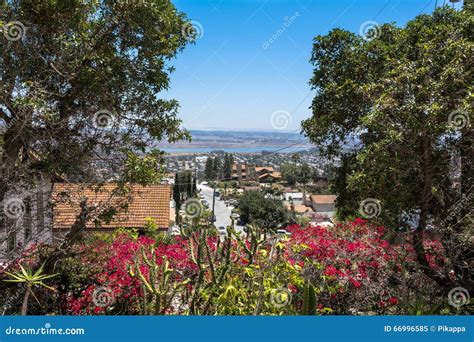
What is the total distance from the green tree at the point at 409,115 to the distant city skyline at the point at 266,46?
32cm

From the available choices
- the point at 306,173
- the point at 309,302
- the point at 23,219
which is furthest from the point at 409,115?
the point at 306,173

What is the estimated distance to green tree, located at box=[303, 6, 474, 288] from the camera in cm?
409

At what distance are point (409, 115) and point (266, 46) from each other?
2535 millimetres

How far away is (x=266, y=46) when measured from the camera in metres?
5.83

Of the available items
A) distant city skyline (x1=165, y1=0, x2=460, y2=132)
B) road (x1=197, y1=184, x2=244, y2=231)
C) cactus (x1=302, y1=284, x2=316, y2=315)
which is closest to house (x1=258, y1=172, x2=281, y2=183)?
road (x1=197, y1=184, x2=244, y2=231)

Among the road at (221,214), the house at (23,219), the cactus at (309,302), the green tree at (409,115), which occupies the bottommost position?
the road at (221,214)

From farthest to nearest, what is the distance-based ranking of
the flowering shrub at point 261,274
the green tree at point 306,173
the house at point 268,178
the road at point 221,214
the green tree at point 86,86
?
1. the house at point 268,178
2. the road at point 221,214
3. the green tree at point 306,173
4. the green tree at point 86,86
5. the flowering shrub at point 261,274

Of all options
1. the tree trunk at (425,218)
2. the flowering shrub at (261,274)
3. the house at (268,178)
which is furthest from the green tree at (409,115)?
the house at (268,178)

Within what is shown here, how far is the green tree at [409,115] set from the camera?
13.4ft

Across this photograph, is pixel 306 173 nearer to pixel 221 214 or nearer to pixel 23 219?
pixel 221 214

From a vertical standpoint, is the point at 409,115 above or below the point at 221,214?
above

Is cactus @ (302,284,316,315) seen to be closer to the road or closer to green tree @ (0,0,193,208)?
green tree @ (0,0,193,208)

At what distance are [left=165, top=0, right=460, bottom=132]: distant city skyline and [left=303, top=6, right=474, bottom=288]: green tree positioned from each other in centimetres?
32

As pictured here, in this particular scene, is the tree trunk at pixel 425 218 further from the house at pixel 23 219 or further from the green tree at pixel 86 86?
the house at pixel 23 219
